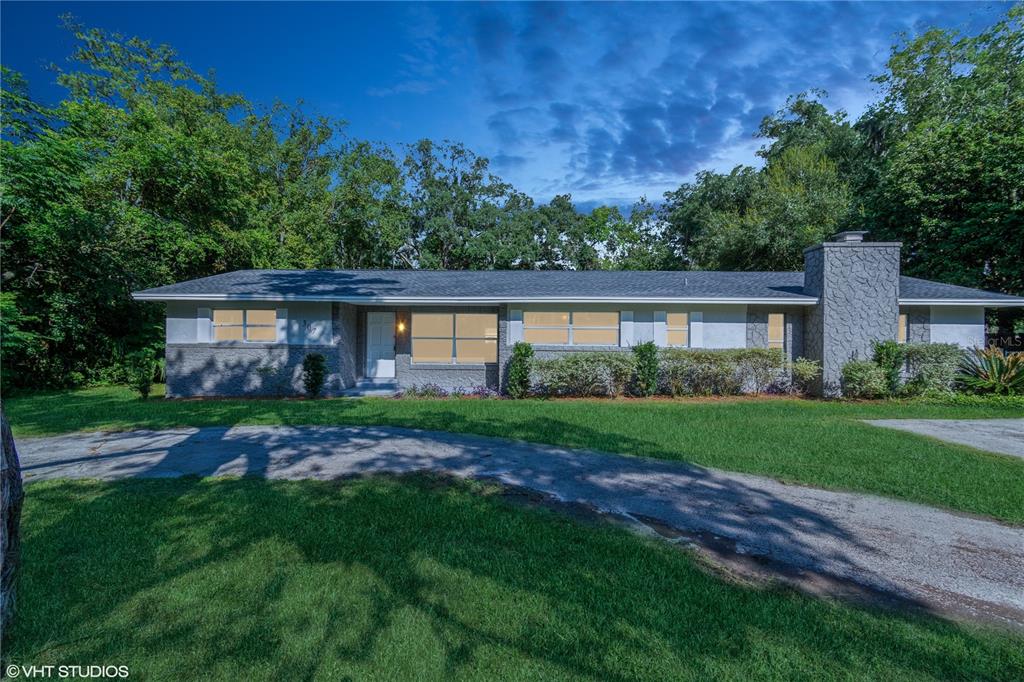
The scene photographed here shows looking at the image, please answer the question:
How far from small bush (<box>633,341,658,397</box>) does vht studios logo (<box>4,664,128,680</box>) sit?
35.7ft

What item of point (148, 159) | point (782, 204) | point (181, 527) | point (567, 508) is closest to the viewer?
point (181, 527)

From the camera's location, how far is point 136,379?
1208 cm

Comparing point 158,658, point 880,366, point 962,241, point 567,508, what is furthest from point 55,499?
point 962,241

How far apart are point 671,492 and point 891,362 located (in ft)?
32.6

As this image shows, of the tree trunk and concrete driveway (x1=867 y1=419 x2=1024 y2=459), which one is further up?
the tree trunk

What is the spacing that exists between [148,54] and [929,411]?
31816 millimetres

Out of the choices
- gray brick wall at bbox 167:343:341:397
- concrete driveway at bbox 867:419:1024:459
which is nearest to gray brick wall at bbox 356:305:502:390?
gray brick wall at bbox 167:343:341:397

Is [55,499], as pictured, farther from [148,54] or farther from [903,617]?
[148,54]

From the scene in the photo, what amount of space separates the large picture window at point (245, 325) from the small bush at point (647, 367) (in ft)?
31.3

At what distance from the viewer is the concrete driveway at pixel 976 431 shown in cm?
700

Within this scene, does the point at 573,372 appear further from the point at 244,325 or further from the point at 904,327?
the point at 904,327

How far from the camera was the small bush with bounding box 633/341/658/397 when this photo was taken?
11.8m

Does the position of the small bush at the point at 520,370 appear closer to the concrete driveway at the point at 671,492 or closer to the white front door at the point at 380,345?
the white front door at the point at 380,345

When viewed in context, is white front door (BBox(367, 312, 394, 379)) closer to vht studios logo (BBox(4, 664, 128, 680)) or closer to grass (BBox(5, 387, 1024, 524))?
grass (BBox(5, 387, 1024, 524))
